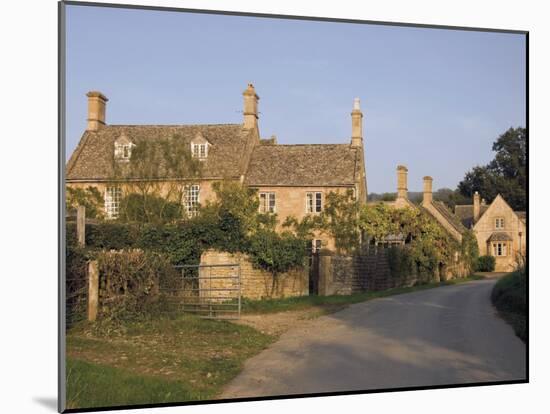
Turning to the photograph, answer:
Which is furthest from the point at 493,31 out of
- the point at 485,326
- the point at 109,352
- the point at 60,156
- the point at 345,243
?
the point at 345,243

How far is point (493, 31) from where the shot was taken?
36.4 feet

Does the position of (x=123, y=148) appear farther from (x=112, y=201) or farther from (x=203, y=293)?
(x=203, y=293)

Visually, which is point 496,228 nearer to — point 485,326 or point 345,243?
point 485,326

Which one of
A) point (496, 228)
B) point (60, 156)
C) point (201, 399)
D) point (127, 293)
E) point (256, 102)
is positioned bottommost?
point (201, 399)

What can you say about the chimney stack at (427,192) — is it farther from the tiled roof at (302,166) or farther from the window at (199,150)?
the window at (199,150)

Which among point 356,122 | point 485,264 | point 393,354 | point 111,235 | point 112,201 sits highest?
point 356,122

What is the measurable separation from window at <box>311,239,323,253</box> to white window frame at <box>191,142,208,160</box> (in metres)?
4.19

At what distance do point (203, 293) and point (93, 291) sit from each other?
14.2ft

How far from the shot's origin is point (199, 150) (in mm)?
18125

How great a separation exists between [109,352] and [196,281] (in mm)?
6250

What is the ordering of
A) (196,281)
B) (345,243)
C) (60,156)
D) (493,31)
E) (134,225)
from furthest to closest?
(345,243)
(196,281)
(134,225)
(493,31)
(60,156)

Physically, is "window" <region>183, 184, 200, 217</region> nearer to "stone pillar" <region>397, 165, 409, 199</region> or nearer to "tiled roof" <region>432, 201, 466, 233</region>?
"stone pillar" <region>397, 165, 409, 199</region>

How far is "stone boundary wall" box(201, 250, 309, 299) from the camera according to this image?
1811 centimetres

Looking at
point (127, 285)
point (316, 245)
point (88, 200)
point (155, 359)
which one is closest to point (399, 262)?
point (316, 245)
